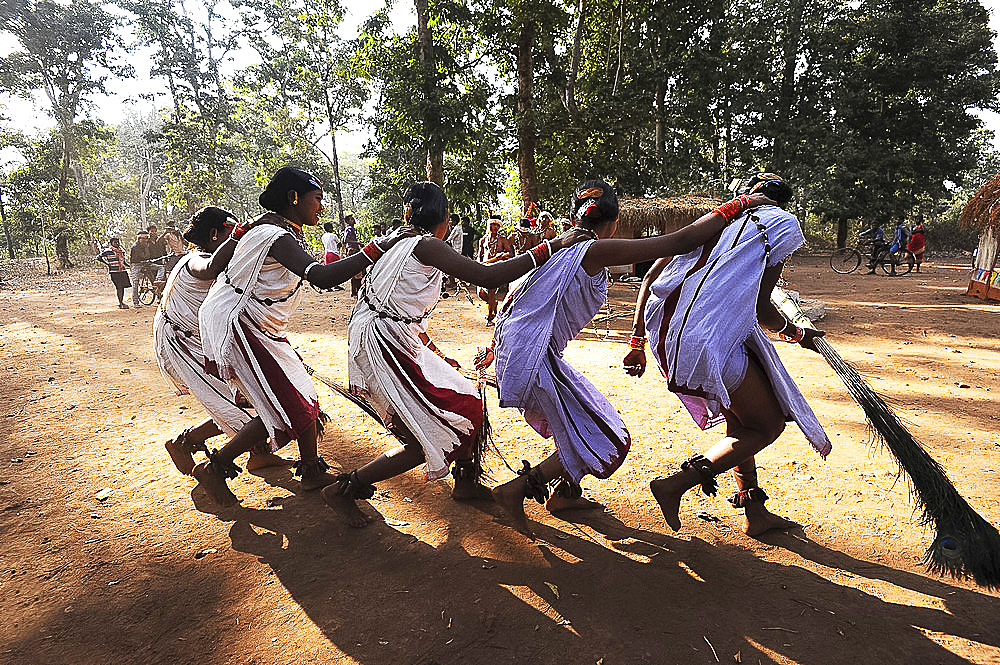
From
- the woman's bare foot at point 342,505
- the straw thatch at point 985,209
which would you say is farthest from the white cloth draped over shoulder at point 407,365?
the straw thatch at point 985,209

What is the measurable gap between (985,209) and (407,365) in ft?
40.8

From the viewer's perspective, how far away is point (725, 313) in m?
2.57

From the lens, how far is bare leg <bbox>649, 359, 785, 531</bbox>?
266 centimetres

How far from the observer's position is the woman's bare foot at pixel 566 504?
3.18 m

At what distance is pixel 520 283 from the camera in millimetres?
2742

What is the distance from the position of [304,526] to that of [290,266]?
1.38 metres

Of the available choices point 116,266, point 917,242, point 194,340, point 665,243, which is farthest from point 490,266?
point 917,242

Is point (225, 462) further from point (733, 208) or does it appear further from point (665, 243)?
point (733, 208)

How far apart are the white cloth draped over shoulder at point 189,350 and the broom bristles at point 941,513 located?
3105mm

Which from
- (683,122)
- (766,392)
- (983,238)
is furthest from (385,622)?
(683,122)

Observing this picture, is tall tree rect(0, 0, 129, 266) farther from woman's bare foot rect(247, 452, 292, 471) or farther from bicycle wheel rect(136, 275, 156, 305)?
Result: woman's bare foot rect(247, 452, 292, 471)

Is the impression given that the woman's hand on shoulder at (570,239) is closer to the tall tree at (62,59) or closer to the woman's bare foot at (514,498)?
the woman's bare foot at (514,498)

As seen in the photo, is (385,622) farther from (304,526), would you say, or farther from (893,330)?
(893,330)

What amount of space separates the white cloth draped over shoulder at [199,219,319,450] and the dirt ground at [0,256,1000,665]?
614 millimetres
